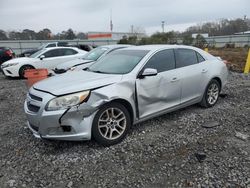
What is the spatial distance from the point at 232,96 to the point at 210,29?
225 feet

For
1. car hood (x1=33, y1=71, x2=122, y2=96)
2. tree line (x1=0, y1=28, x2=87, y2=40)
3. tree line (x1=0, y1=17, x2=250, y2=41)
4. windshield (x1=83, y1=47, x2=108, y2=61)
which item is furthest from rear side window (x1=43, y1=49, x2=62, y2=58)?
tree line (x1=0, y1=28, x2=87, y2=40)

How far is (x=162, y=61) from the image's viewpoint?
4848 millimetres

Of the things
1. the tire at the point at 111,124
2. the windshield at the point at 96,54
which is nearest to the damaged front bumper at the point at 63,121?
the tire at the point at 111,124

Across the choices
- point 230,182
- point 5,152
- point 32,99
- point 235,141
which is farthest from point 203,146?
point 5,152

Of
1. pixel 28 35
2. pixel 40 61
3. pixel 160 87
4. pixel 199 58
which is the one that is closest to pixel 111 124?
pixel 160 87

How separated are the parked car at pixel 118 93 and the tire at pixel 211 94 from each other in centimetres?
4

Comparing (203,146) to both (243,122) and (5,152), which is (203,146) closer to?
(243,122)

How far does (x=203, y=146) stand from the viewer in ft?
13.0

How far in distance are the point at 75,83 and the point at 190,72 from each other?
2.43 metres

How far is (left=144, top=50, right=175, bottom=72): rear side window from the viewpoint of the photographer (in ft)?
15.3

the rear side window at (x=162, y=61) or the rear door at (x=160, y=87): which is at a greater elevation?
the rear side window at (x=162, y=61)

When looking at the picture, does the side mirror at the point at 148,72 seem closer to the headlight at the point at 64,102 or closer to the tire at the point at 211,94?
the headlight at the point at 64,102

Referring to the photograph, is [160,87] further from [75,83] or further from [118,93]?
[75,83]

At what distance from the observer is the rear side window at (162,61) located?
4.66 metres
